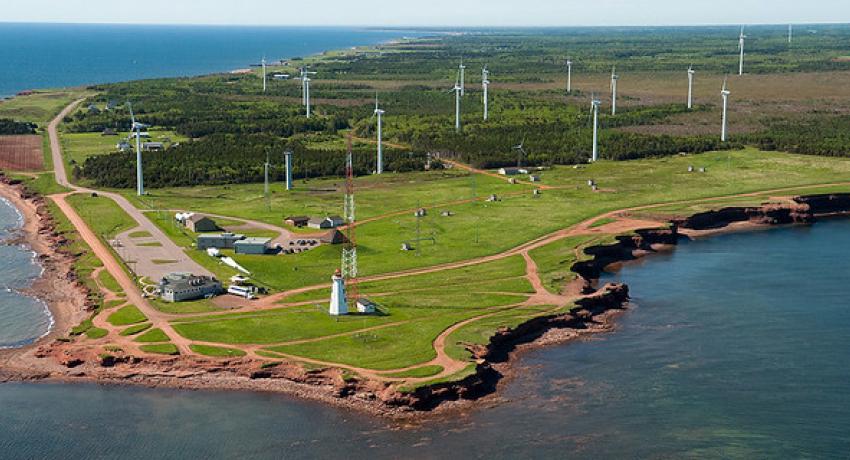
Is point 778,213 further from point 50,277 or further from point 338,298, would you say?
point 50,277

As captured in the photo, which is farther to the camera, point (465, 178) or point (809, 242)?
point (465, 178)

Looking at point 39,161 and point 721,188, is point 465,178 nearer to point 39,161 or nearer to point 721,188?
point 721,188

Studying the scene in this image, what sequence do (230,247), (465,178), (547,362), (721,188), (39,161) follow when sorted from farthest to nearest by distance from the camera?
(39,161) < (465,178) < (721,188) < (230,247) < (547,362)

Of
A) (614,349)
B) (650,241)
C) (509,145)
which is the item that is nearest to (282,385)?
(614,349)

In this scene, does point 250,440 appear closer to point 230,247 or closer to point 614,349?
point 614,349

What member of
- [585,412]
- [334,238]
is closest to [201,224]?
[334,238]

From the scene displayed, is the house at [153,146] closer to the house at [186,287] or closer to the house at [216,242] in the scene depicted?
the house at [216,242]

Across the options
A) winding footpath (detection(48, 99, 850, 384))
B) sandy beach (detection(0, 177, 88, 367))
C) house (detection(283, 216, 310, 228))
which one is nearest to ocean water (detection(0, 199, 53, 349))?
sandy beach (detection(0, 177, 88, 367))

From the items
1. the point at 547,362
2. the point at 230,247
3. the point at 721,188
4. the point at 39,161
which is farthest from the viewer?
the point at 39,161
